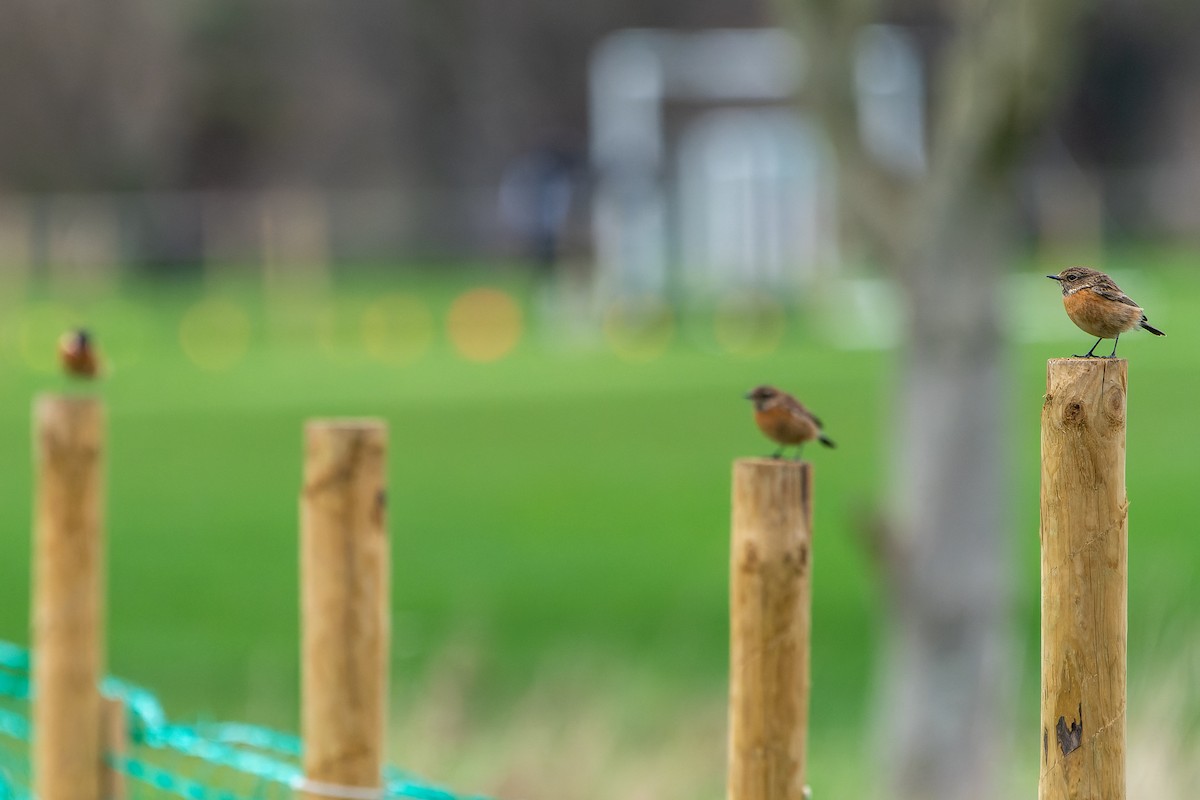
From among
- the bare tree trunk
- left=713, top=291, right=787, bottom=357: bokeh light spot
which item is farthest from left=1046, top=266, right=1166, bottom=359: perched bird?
left=713, top=291, right=787, bottom=357: bokeh light spot

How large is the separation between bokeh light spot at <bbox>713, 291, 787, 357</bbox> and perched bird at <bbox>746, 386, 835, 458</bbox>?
20.1 m

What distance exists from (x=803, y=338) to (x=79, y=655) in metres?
22.2

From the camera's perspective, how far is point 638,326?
26.3m

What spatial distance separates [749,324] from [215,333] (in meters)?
7.50

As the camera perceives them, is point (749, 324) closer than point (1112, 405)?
No

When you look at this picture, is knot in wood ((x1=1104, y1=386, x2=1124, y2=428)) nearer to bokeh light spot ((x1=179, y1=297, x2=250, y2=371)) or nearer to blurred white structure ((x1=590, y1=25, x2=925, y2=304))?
bokeh light spot ((x1=179, y1=297, x2=250, y2=371))

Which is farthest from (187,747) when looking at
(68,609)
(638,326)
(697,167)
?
(697,167)

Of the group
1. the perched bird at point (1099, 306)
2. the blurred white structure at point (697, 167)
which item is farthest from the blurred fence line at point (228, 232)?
the perched bird at point (1099, 306)

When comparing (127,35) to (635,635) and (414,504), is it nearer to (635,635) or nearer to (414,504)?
(414,504)

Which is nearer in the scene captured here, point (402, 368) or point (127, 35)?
point (402, 368)

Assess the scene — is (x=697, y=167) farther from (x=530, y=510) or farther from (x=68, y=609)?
(x=68, y=609)

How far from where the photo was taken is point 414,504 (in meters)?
12.8

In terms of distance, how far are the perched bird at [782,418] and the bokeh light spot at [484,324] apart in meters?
20.2

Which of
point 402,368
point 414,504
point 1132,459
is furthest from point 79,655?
point 402,368
